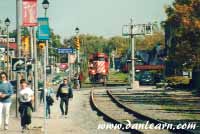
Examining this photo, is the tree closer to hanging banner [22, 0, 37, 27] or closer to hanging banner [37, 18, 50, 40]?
hanging banner [22, 0, 37, 27]

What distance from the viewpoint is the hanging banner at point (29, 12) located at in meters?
24.0

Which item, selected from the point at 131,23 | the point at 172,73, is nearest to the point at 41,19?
the point at 131,23

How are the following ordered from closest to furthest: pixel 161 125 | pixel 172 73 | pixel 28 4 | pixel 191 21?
1. pixel 161 125
2. pixel 28 4
3. pixel 191 21
4. pixel 172 73

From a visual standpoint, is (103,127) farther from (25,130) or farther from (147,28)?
(147,28)

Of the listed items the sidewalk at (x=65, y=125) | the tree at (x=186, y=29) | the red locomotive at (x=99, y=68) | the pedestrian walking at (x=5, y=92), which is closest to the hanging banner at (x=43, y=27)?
the pedestrian walking at (x=5, y=92)

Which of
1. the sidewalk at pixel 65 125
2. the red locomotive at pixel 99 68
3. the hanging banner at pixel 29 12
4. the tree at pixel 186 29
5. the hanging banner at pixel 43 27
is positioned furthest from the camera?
the red locomotive at pixel 99 68

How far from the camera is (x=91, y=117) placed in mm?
29234

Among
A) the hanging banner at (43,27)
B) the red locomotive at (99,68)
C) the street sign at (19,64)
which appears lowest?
the red locomotive at (99,68)

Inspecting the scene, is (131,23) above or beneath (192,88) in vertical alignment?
above

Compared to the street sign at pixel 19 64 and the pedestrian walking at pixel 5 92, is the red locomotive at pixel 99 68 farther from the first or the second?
the pedestrian walking at pixel 5 92

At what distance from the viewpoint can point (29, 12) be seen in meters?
24.4

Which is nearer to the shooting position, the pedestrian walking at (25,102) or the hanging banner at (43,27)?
the pedestrian walking at (25,102)

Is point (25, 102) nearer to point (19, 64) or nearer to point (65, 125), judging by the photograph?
point (65, 125)

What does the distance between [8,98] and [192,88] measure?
48.3 m
